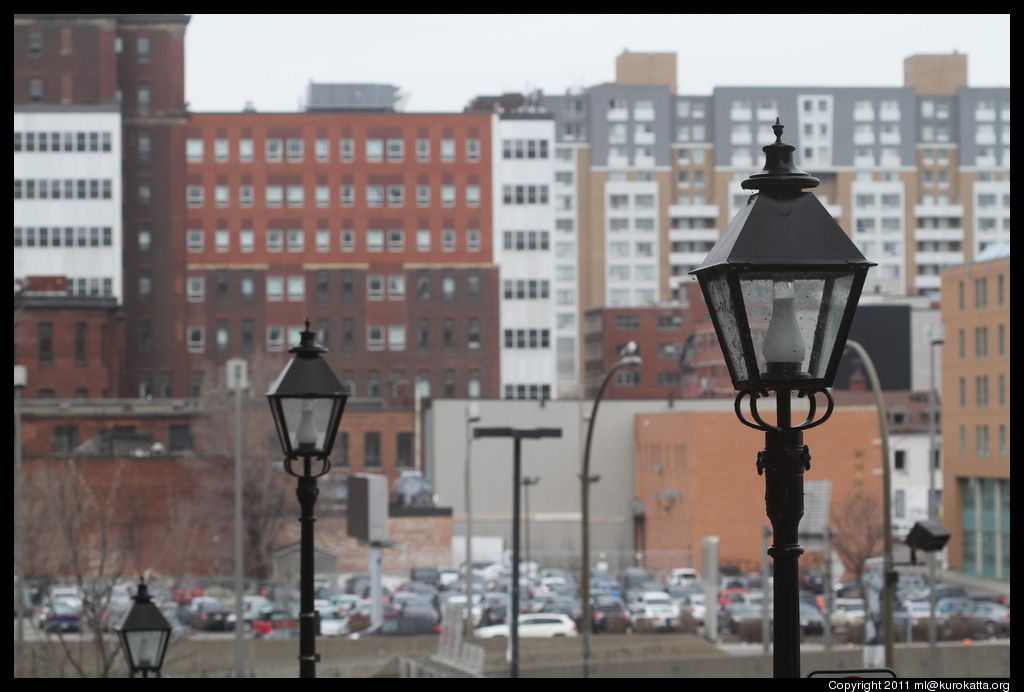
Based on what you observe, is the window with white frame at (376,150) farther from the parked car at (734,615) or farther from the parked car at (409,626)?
the parked car at (409,626)

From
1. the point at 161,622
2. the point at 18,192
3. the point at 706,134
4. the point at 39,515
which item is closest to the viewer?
the point at 161,622

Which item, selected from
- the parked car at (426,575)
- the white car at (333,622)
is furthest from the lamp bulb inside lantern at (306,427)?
the parked car at (426,575)

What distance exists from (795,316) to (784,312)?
0.14ft

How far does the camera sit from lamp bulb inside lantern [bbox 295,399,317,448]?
42.1ft

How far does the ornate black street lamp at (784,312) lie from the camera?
238 inches

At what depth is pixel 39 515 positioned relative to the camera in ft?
199

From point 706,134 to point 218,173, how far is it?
232 feet

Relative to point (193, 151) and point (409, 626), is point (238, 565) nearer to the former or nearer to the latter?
point (409, 626)

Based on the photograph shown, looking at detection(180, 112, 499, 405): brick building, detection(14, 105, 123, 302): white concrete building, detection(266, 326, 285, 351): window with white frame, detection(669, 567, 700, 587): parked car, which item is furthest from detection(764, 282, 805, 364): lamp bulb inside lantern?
detection(266, 326, 285, 351): window with white frame

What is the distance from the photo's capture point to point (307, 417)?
12930 millimetres

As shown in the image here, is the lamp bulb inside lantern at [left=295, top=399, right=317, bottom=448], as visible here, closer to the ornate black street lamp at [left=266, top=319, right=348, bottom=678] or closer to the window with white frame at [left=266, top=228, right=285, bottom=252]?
the ornate black street lamp at [left=266, top=319, right=348, bottom=678]

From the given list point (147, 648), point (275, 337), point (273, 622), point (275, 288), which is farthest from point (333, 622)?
point (275, 288)

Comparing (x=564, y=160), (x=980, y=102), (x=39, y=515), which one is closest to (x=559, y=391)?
(x=564, y=160)
